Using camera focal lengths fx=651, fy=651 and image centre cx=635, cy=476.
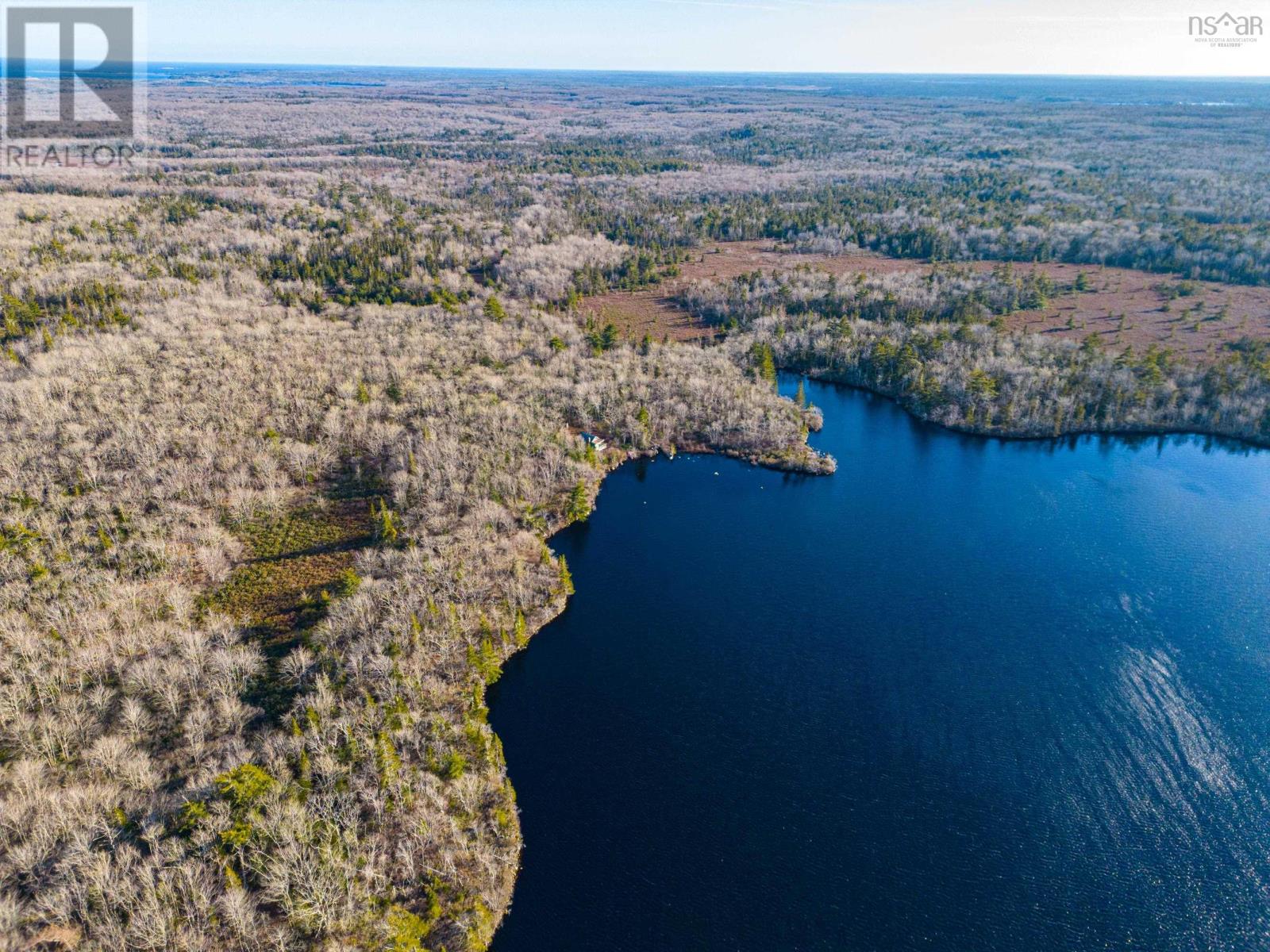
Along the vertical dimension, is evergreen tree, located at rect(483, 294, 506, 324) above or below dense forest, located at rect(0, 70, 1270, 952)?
above

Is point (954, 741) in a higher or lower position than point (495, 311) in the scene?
lower

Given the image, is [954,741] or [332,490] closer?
[954,741]

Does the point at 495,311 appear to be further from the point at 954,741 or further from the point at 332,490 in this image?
the point at 954,741

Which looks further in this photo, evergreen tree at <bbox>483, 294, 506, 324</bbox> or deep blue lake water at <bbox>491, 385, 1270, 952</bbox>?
evergreen tree at <bbox>483, 294, 506, 324</bbox>

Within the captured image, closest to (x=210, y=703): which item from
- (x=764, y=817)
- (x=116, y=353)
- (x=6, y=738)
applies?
(x=6, y=738)

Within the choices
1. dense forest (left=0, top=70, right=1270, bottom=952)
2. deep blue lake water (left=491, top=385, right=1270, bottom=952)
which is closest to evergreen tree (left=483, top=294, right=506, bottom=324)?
dense forest (left=0, top=70, right=1270, bottom=952)

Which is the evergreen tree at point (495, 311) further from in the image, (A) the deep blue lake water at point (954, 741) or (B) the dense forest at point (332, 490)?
(A) the deep blue lake water at point (954, 741)

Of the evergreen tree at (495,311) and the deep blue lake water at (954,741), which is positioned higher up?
the evergreen tree at (495,311)

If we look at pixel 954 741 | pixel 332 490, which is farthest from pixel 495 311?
pixel 954 741

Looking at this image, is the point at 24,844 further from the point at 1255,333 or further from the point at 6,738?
the point at 1255,333

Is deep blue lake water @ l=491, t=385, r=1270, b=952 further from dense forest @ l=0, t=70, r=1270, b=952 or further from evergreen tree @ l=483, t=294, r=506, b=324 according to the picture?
evergreen tree @ l=483, t=294, r=506, b=324

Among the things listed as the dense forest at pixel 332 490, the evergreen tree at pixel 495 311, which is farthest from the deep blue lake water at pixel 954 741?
the evergreen tree at pixel 495 311
